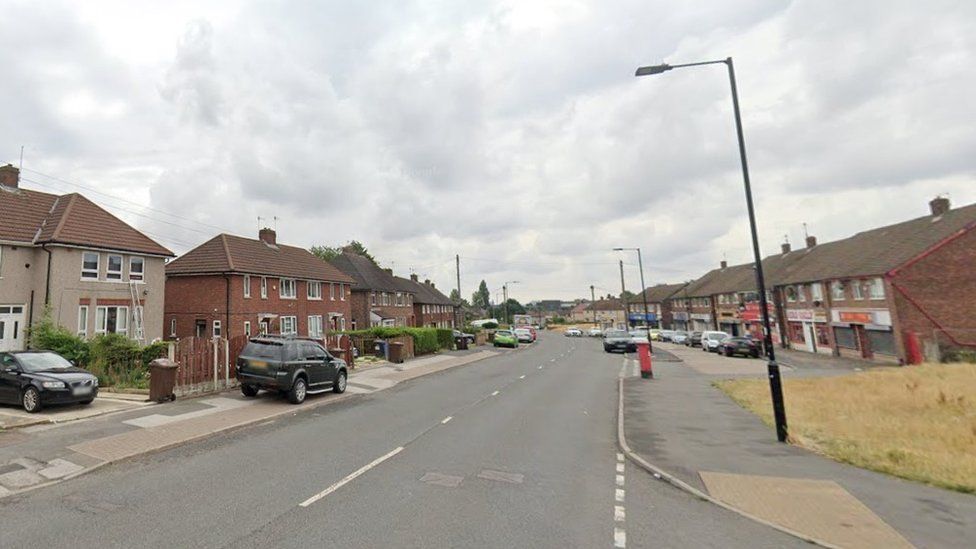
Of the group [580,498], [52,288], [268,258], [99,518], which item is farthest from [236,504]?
[268,258]

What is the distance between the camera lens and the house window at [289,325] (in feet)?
107

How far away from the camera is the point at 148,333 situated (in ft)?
78.2

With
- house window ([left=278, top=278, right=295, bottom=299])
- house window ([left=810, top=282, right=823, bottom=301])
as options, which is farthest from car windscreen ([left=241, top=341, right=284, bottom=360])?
house window ([left=810, top=282, right=823, bottom=301])

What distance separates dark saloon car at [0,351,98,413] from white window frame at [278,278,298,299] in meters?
21.3

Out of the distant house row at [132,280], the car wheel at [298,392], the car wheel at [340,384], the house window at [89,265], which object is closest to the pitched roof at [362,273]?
the distant house row at [132,280]

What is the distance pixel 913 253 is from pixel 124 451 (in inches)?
1652

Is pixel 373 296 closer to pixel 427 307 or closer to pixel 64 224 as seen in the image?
pixel 427 307

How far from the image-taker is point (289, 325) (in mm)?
33312

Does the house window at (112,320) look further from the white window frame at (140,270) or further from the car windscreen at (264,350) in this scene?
the car windscreen at (264,350)

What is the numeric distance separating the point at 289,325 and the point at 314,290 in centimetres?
415

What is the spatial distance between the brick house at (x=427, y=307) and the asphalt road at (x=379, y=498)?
4268cm

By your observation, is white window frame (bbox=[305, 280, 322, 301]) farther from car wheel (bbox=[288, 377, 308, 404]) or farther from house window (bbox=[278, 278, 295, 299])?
car wheel (bbox=[288, 377, 308, 404])

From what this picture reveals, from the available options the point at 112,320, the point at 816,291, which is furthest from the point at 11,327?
the point at 816,291

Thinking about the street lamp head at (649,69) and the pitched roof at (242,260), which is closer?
the street lamp head at (649,69)
